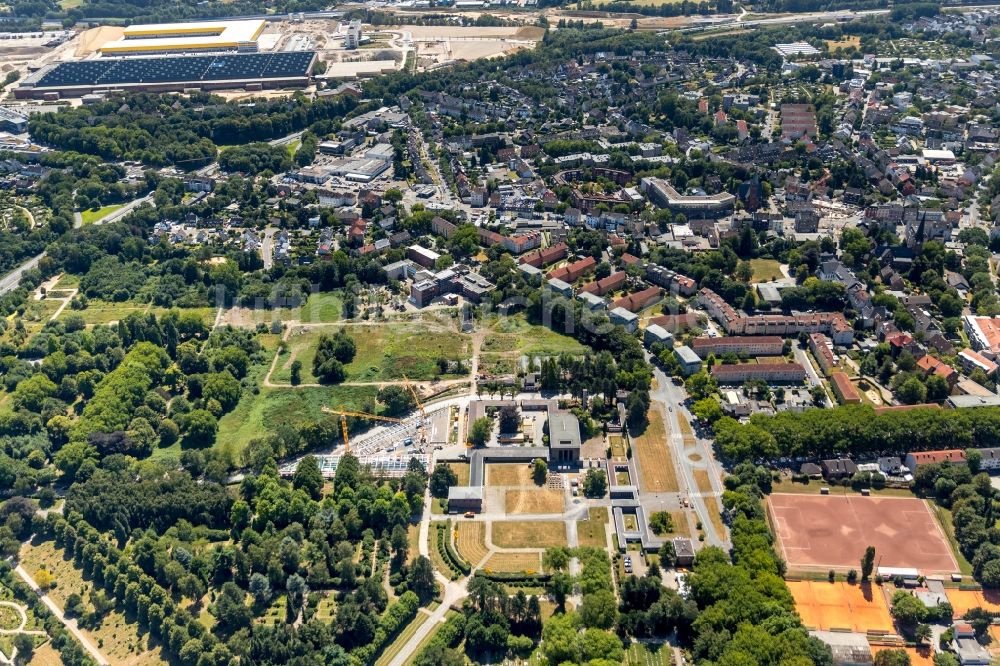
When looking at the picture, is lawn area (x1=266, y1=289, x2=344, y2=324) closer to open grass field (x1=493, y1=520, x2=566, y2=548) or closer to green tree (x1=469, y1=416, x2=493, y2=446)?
green tree (x1=469, y1=416, x2=493, y2=446)

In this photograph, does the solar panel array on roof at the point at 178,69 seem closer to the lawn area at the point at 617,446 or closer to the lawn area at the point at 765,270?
the lawn area at the point at 765,270

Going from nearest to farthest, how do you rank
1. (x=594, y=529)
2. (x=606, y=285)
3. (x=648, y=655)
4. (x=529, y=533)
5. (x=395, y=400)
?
(x=648, y=655) → (x=594, y=529) → (x=529, y=533) → (x=395, y=400) → (x=606, y=285)

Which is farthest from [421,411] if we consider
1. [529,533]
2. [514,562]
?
[514,562]

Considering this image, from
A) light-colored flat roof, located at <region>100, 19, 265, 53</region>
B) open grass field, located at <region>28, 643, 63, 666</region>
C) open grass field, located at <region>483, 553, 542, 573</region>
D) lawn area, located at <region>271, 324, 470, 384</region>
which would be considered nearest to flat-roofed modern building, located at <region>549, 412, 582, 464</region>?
open grass field, located at <region>483, 553, 542, 573</region>

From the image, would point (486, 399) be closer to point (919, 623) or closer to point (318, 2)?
point (919, 623)

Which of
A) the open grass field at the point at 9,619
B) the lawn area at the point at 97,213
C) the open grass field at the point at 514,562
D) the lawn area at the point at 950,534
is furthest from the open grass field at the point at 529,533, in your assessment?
the lawn area at the point at 97,213

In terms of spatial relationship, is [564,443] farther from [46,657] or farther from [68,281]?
[68,281]

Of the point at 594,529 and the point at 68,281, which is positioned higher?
the point at 68,281
